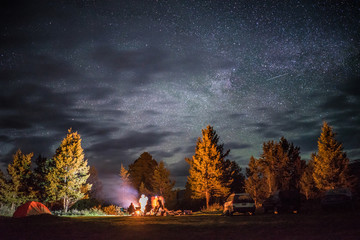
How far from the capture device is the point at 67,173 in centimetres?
2947

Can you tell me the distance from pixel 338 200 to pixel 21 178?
1294 inches

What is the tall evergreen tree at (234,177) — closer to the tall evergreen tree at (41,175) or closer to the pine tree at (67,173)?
the pine tree at (67,173)

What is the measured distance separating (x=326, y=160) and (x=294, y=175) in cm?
1198

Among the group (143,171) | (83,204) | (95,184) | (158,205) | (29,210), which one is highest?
(143,171)

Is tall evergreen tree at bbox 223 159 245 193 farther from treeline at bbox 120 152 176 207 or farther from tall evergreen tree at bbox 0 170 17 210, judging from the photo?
tall evergreen tree at bbox 0 170 17 210

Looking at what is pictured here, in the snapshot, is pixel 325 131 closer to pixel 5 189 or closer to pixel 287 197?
pixel 287 197

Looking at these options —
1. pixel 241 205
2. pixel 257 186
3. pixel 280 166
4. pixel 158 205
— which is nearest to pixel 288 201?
pixel 241 205

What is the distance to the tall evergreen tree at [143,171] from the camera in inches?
2810

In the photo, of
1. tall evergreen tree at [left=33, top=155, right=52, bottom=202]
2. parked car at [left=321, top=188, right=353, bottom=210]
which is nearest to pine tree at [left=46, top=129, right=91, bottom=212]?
tall evergreen tree at [left=33, top=155, right=52, bottom=202]

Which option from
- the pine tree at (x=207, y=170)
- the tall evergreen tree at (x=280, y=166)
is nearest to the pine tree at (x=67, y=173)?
the pine tree at (x=207, y=170)

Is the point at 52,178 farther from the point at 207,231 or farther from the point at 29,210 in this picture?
the point at 207,231

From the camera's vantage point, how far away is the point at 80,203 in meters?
31.2

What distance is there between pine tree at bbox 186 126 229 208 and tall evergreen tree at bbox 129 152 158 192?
34547 mm

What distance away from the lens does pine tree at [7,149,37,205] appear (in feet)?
105
